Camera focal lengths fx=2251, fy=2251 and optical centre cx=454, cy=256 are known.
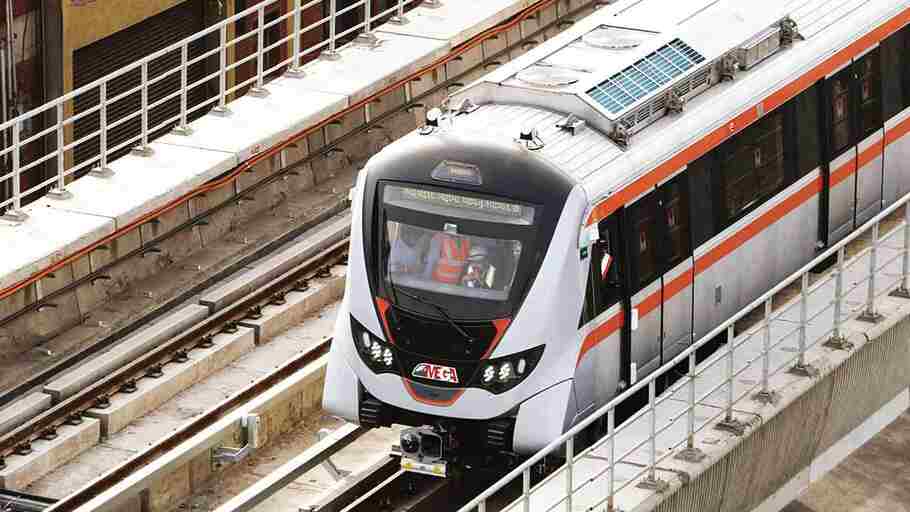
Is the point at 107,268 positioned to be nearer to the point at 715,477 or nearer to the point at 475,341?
the point at 475,341

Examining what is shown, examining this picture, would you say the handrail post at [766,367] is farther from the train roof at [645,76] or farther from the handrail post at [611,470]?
the handrail post at [611,470]

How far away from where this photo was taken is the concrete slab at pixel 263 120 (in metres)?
25.1

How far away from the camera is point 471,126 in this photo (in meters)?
18.8

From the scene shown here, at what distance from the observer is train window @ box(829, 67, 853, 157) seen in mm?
21422

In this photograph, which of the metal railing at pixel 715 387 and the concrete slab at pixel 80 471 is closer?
the metal railing at pixel 715 387

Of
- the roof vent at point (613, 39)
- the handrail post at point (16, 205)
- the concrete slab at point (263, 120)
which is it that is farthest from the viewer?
the concrete slab at point (263, 120)

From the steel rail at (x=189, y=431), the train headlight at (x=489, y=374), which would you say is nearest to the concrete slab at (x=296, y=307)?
the steel rail at (x=189, y=431)

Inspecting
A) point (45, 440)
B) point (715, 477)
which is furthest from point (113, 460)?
point (715, 477)

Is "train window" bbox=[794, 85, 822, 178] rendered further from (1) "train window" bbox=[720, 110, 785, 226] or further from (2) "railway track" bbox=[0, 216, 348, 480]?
(2) "railway track" bbox=[0, 216, 348, 480]

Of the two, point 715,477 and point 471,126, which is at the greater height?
point 471,126

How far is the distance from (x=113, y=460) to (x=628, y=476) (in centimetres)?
573

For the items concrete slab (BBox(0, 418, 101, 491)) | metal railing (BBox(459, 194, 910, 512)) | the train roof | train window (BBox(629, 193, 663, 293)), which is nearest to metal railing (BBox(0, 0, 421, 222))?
concrete slab (BBox(0, 418, 101, 491))

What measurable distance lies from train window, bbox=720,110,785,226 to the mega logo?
11.1 feet

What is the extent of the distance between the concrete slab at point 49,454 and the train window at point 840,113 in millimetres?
7469
